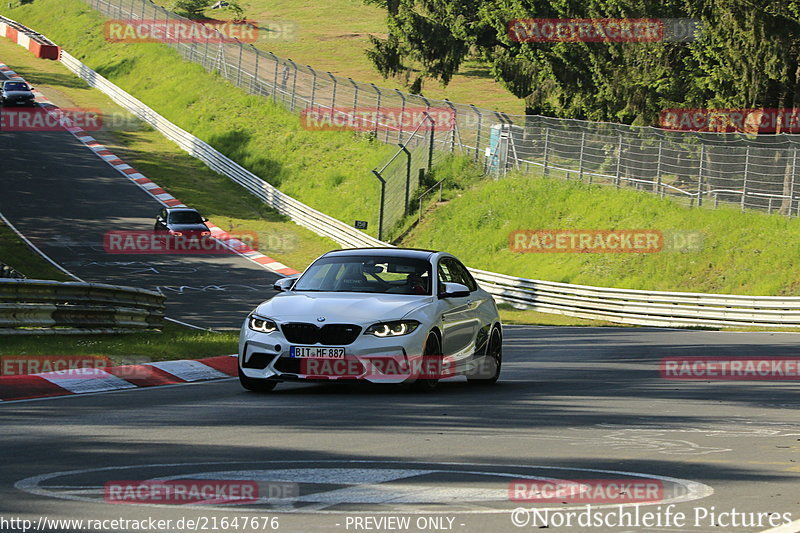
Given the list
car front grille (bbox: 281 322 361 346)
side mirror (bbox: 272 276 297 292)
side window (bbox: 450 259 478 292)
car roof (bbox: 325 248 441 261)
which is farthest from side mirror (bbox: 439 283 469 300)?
side mirror (bbox: 272 276 297 292)

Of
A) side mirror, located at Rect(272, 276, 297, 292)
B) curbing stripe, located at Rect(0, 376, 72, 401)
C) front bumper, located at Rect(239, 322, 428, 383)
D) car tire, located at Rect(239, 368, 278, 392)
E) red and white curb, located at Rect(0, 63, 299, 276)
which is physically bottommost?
red and white curb, located at Rect(0, 63, 299, 276)

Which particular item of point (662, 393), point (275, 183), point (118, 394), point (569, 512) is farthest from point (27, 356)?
point (275, 183)

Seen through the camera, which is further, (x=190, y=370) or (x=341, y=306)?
(x=190, y=370)

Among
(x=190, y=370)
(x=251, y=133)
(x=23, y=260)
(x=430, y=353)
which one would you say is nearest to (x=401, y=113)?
(x=251, y=133)

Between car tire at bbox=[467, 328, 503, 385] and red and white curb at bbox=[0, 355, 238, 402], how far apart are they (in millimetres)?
3117

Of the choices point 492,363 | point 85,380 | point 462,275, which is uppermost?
point 462,275

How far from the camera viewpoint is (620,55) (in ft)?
136

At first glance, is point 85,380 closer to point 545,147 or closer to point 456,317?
point 456,317

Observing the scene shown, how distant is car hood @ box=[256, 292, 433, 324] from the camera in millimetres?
11734

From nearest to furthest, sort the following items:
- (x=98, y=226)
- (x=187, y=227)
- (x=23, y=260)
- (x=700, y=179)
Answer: (x=23, y=260), (x=700, y=179), (x=187, y=227), (x=98, y=226)

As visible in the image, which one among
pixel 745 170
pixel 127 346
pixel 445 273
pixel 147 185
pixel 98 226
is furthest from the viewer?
pixel 147 185

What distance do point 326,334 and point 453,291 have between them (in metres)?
1.75

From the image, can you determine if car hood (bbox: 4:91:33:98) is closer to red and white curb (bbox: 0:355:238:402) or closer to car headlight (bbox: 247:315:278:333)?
red and white curb (bbox: 0:355:238:402)

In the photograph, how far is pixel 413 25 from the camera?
53031 millimetres
